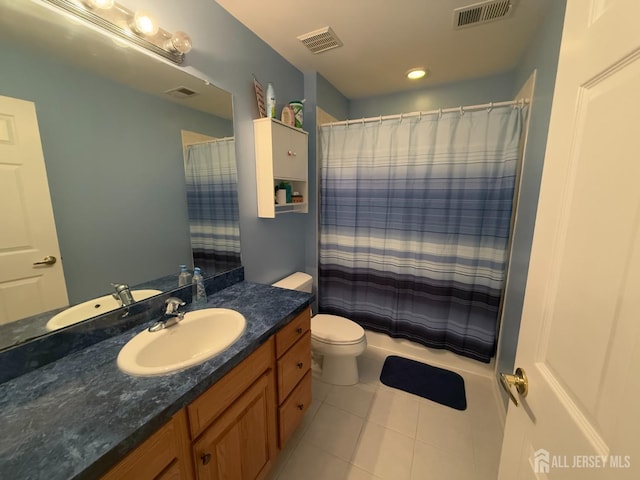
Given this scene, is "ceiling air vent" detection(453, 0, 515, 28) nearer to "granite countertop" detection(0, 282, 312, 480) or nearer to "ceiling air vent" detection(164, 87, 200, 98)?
"ceiling air vent" detection(164, 87, 200, 98)

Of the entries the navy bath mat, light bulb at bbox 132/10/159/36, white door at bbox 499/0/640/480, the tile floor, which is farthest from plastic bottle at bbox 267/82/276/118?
the navy bath mat

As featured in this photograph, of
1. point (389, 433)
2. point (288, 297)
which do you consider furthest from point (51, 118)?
point (389, 433)

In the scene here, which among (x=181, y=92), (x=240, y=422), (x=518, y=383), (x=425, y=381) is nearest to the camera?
(x=518, y=383)

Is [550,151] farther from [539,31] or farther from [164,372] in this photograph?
[539,31]

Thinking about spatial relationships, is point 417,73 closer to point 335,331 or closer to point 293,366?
point 335,331

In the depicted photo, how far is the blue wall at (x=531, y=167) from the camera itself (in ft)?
4.15

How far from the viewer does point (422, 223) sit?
6.43ft

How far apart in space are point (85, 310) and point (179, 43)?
121cm

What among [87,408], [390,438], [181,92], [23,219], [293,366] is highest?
[181,92]

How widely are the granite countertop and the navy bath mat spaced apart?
1429 mm

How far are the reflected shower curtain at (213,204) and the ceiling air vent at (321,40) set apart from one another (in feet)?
2.77

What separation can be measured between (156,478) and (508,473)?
0.97 metres

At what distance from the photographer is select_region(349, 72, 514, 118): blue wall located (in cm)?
214

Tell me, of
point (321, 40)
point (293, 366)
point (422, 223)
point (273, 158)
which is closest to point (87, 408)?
point (293, 366)
